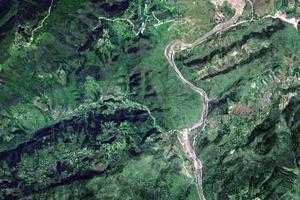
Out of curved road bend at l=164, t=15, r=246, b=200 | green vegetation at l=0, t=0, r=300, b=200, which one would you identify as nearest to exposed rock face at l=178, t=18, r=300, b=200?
green vegetation at l=0, t=0, r=300, b=200

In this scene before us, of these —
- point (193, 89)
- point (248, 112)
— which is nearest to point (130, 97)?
point (193, 89)

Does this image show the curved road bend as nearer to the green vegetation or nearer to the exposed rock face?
the green vegetation

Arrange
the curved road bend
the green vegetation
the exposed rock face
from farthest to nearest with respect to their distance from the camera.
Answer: the curved road bend
the green vegetation
the exposed rock face

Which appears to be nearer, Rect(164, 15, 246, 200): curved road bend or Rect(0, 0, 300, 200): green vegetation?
Rect(0, 0, 300, 200): green vegetation

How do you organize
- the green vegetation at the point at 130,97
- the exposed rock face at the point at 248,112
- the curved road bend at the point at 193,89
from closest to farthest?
the exposed rock face at the point at 248,112
the green vegetation at the point at 130,97
the curved road bend at the point at 193,89

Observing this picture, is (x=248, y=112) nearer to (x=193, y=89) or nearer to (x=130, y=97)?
(x=193, y=89)

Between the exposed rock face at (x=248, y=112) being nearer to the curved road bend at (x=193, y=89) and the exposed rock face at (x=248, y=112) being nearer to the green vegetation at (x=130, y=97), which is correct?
the green vegetation at (x=130, y=97)

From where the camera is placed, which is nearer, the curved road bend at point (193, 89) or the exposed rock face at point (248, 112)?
the exposed rock face at point (248, 112)

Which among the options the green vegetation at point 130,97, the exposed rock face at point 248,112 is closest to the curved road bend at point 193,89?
the green vegetation at point 130,97
